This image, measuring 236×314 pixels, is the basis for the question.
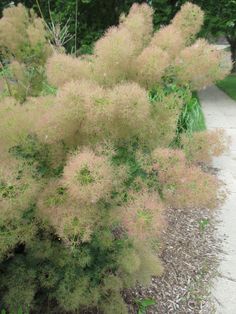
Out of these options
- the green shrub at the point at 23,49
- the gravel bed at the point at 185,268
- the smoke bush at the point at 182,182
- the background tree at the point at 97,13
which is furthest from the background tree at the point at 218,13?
the smoke bush at the point at 182,182

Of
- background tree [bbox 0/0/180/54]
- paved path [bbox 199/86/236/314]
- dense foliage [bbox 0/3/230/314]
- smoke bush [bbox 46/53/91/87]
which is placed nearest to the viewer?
dense foliage [bbox 0/3/230/314]

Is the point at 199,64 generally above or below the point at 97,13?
above

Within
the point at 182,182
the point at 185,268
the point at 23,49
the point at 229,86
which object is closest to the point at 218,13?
the point at 229,86

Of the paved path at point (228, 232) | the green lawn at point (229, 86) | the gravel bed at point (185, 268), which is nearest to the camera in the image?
the gravel bed at point (185, 268)

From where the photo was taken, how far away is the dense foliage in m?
1.83

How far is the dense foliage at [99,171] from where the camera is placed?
183cm

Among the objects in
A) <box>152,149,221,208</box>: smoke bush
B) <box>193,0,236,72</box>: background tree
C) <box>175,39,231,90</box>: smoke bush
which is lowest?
<box>193,0,236,72</box>: background tree

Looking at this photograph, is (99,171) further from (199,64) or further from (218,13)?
(218,13)

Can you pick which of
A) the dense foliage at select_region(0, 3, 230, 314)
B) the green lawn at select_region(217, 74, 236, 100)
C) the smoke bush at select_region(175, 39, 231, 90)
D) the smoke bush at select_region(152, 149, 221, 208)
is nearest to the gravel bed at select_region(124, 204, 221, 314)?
the dense foliage at select_region(0, 3, 230, 314)

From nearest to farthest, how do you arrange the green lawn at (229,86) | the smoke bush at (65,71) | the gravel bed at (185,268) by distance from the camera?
the smoke bush at (65,71) < the gravel bed at (185,268) < the green lawn at (229,86)

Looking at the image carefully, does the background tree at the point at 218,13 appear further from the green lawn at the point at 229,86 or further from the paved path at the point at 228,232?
the paved path at the point at 228,232

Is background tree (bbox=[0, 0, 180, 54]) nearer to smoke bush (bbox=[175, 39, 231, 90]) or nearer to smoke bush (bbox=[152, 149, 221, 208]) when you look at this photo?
smoke bush (bbox=[175, 39, 231, 90])

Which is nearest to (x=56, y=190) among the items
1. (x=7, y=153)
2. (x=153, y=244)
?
(x=7, y=153)

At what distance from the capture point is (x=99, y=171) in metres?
1.69
